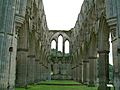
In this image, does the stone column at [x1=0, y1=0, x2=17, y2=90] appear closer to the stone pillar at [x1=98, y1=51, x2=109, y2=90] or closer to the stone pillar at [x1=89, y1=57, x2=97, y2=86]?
the stone pillar at [x1=98, y1=51, x2=109, y2=90]

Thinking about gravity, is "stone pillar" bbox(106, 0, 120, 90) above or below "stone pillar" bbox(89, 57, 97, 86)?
above

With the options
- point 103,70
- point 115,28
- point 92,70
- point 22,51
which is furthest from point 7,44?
point 92,70

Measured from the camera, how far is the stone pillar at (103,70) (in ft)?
49.7

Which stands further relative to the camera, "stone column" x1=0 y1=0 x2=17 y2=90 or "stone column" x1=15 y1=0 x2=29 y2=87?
"stone column" x1=15 y1=0 x2=29 y2=87

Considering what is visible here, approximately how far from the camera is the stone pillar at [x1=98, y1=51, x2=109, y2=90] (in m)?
15.1

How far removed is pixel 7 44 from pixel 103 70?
805 cm

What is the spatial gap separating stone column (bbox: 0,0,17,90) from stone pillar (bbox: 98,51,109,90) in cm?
731

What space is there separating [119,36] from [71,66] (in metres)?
33.3

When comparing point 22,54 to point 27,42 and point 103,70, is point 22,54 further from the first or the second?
point 103,70

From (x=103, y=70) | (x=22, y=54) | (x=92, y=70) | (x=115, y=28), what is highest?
(x=115, y=28)

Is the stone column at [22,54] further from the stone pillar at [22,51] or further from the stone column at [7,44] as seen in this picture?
the stone column at [7,44]

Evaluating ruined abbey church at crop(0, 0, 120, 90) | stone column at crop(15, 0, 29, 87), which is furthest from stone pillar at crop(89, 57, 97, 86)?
stone column at crop(15, 0, 29, 87)

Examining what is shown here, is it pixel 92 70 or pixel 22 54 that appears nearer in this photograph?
pixel 22 54

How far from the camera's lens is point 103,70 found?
15.4 meters
